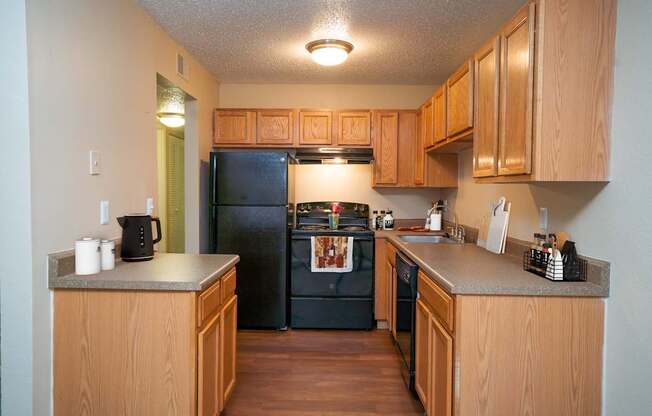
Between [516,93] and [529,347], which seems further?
[516,93]

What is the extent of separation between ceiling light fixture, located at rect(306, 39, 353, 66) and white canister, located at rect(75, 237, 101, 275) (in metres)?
2.03

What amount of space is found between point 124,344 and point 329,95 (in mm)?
3177

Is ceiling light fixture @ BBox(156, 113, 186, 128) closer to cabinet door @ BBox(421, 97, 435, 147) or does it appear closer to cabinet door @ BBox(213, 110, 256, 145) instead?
cabinet door @ BBox(213, 110, 256, 145)

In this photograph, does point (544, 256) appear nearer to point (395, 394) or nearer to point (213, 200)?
point (395, 394)

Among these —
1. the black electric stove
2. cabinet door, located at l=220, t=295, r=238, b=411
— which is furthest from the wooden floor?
cabinet door, located at l=220, t=295, r=238, b=411

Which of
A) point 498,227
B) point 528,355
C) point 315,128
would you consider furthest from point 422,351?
point 315,128

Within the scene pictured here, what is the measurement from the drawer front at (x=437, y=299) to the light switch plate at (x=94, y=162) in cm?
181

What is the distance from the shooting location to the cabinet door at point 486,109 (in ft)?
6.58

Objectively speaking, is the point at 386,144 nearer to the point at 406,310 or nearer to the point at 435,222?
the point at 435,222

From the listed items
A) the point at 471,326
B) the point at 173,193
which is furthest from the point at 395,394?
the point at 173,193

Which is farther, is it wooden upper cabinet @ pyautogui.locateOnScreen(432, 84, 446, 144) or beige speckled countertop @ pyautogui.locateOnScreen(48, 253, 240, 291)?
wooden upper cabinet @ pyautogui.locateOnScreen(432, 84, 446, 144)

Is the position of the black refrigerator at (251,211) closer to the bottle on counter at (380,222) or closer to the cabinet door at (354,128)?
the cabinet door at (354,128)

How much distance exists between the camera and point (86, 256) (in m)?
1.78

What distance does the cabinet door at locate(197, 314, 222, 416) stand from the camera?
1.73 m
